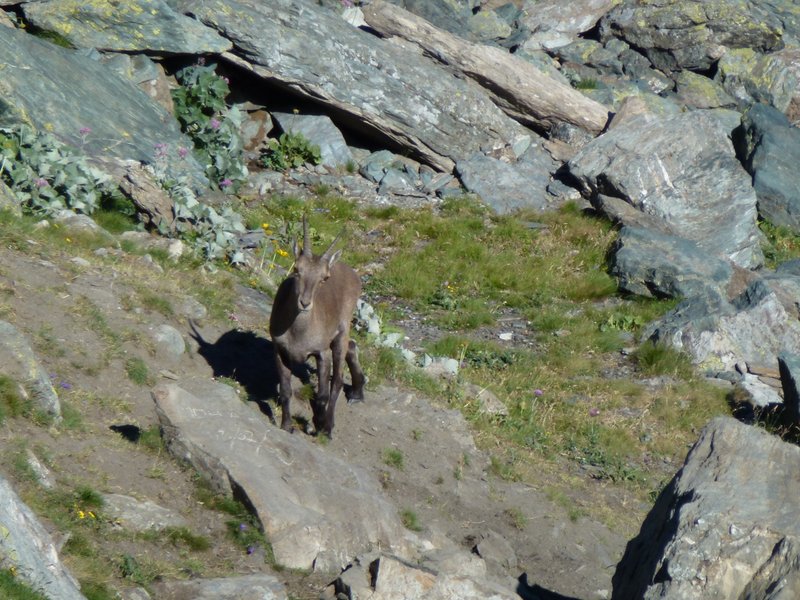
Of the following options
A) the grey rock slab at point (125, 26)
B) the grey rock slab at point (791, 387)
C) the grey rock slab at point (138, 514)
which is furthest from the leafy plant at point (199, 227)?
the grey rock slab at point (791, 387)

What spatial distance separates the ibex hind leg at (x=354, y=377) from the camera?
11.4 m

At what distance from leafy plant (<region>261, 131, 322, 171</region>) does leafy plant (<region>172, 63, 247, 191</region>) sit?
0.72 meters

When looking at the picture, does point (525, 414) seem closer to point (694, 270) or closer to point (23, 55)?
point (694, 270)

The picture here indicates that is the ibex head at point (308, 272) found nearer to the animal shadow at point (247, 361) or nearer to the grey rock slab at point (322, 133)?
the animal shadow at point (247, 361)

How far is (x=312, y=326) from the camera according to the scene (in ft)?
34.1

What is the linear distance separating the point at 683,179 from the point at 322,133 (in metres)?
5.76

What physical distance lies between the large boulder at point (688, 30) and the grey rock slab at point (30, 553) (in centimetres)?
2073

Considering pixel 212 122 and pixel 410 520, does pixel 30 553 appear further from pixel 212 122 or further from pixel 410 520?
Result: pixel 212 122

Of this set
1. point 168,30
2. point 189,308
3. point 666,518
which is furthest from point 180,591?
point 168,30

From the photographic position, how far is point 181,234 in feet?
47.3

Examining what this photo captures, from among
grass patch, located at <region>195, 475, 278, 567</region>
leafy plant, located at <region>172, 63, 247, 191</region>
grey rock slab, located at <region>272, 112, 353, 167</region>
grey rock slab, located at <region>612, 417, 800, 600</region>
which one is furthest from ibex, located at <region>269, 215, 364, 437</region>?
grey rock slab, located at <region>272, 112, 353, 167</region>

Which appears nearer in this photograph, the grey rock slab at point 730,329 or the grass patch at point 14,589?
the grass patch at point 14,589

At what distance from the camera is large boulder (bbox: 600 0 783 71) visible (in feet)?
82.1

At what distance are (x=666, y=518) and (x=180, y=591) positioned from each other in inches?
119
